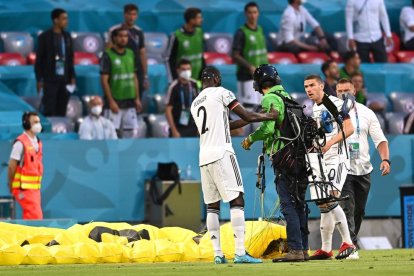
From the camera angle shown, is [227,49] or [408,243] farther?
[227,49]

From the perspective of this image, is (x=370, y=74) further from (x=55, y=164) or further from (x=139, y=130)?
(x=55, y=164)

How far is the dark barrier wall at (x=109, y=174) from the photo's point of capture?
22.4 m

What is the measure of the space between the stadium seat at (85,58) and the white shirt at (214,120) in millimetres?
11036

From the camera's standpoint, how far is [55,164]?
883 inches

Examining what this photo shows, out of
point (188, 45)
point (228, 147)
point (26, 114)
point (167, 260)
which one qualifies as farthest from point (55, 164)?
point (228, 147)

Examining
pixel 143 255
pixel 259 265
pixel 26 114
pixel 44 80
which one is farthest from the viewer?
pixel 44 80

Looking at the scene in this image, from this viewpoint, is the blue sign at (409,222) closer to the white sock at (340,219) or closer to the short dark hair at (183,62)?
the short dark hair at (183,62)

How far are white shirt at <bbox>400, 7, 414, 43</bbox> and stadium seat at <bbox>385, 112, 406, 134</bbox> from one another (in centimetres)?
374

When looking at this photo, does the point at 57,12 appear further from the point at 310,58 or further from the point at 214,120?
the point at 214,120

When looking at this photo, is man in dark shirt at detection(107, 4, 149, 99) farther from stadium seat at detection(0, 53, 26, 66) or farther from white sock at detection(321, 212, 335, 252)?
white sock at detection(321, 212, 335, 252)

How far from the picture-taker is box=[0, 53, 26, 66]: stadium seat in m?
26.0

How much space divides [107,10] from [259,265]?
44.9ft

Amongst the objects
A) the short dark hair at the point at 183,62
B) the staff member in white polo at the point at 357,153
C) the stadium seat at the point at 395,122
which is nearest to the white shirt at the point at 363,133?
the staff member in white polo at the point at 357,153

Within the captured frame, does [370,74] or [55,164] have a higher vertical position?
[370,74]
